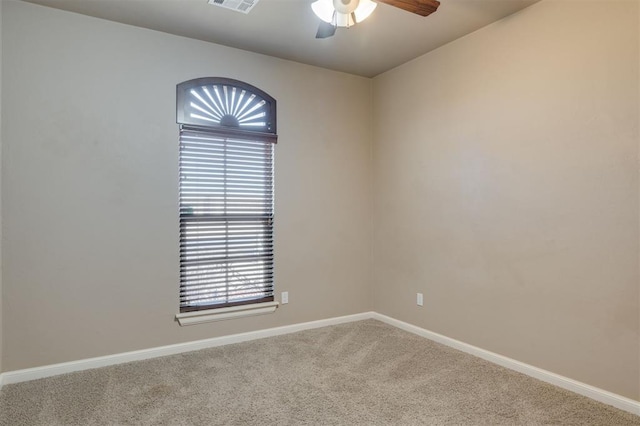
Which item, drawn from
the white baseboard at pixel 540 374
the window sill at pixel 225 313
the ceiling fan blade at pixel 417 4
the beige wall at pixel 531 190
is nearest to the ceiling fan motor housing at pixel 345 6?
the ceiling fan blade at pixel 417 4

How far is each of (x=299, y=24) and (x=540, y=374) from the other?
3183 millimetres

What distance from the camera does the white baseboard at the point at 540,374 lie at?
2334 mm

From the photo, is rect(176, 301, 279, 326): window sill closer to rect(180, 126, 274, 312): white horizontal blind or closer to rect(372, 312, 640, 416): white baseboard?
rect(180, 126, 274, 312): white horizontal blind

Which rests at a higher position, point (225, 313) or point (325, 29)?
point (325, 29)

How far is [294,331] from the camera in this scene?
12.5ft

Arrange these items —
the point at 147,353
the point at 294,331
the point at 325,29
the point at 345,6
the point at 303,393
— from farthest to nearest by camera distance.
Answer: the point at 294,331
the point at 147,353
the point at 303,393
the point at 325,29
the point at 345,6

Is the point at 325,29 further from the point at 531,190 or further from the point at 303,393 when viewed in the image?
the point at 303,393

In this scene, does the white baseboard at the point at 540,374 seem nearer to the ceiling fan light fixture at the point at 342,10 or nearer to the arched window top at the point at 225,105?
the arched window top at the point at 225,105

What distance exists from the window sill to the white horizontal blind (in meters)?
0.05

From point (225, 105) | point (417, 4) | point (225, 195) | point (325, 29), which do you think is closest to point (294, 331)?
point (225, 195)

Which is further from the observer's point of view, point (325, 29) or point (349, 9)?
point (325, 29)

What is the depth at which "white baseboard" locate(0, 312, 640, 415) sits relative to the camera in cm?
244

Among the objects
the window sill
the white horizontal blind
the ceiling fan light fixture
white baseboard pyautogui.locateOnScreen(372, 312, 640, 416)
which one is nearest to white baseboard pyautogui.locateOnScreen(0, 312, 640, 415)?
white baseboard pyautogui.locateOnScreen(372, 312, 640, 416)

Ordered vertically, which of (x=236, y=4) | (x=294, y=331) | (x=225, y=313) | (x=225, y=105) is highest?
(x=236, y=4)
